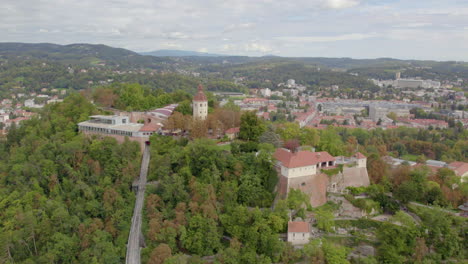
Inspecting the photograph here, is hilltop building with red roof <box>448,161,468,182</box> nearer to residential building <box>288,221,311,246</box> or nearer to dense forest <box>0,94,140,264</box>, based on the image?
residential building <box>288,221,311,246</box>

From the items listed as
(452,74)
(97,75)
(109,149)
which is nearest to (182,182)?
→ (109,149)

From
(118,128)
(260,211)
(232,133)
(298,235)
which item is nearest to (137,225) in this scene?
(260,211)

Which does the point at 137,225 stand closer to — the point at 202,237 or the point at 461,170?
the point at 202,237

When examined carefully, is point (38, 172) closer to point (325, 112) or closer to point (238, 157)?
point (238, 157)

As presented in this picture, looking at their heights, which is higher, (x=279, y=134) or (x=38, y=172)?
(x=279, y=134)

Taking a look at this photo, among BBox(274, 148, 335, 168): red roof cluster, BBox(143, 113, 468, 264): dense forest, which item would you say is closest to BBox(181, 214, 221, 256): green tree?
BBox(143, 113, 468, 264): dense forest

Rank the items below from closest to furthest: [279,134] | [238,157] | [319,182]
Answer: [319,182] → [238,157] → [279,134]
